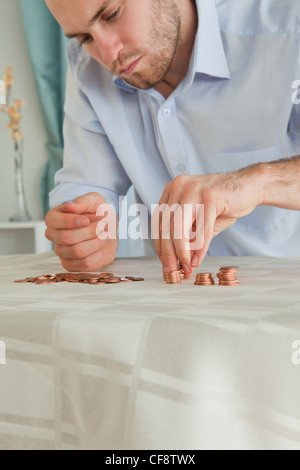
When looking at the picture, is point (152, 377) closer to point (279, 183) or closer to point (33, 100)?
point (279, 183)

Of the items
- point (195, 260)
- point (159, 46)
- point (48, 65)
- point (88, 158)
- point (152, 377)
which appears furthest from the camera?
point (48, 65)

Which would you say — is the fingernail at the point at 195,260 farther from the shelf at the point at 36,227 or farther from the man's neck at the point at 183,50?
the shelf at the point at 36,227

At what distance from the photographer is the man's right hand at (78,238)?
1188 millimetres

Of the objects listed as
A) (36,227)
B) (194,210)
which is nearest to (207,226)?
(194,210)

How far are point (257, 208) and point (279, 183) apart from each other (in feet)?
1.61

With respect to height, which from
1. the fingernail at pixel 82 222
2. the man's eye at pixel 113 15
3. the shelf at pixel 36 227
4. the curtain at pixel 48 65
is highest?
the curtain at pixel 48 65

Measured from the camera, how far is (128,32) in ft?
4.61

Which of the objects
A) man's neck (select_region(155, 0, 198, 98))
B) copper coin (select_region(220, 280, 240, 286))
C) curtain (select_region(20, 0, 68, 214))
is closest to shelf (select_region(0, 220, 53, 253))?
curtain (select_region(20, 0, 68, 214))

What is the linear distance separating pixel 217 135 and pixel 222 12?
0.34 metres

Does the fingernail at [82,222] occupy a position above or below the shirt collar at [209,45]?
below

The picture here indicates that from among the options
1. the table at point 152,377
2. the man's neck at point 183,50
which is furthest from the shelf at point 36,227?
the table at point 152,377

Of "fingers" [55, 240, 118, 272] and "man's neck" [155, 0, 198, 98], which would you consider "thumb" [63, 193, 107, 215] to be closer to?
"fingers" [55, 240, 118, 272]

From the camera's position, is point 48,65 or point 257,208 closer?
point 257,208

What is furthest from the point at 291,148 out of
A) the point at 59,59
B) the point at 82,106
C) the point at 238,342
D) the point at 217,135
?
the point at 59,59
